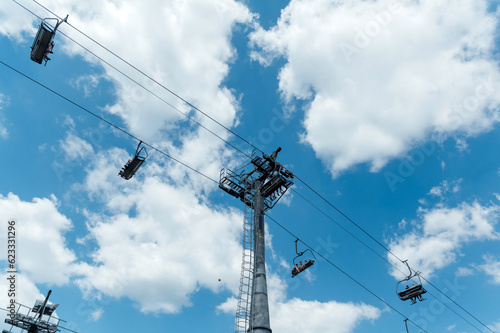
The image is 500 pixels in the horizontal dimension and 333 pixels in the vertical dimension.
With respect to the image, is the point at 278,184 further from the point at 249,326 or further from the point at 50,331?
the point at 50,331

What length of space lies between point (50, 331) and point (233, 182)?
3375 centimetres

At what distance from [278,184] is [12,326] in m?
36.7

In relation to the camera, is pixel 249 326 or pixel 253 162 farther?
pixel 253 162

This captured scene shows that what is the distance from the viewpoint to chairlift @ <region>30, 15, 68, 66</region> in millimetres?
12055

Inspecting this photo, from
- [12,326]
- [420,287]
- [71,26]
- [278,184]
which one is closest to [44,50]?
[71,26]

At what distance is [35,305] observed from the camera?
3734 cm

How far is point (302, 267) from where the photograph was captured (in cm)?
1881

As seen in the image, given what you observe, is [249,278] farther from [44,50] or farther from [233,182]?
[44,50]

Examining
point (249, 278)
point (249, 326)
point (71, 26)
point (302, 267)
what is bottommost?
point (249, 326)

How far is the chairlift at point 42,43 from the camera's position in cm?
1205

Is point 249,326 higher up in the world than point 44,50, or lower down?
lower down

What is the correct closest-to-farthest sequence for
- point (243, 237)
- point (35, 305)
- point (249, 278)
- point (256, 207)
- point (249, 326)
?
point (249, 326)
point (249, 278)
point (243, 237)
point (256, 207)
point (35, 305)

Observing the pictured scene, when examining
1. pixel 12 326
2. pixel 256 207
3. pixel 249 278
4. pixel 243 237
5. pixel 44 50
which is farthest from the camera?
pixel 12 326

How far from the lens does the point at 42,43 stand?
1226 centimetres
